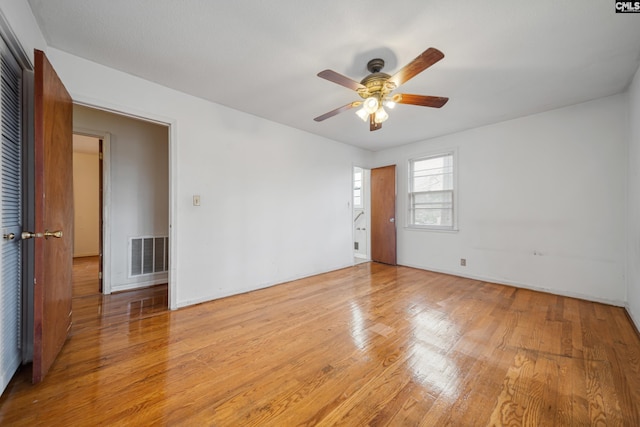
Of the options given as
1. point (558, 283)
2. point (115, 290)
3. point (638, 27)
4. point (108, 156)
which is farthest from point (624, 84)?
point (115, 290)

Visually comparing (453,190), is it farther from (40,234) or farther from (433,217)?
(40,234)

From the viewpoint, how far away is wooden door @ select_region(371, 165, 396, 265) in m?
5.06

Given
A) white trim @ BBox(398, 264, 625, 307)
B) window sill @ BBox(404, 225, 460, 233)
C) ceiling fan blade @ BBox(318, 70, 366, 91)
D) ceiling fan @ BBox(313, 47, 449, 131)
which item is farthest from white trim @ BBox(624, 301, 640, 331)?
ceiling fan blade @ BBox(318, 70, 366, 91)

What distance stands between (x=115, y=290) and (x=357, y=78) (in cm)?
416

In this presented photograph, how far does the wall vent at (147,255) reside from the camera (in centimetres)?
360

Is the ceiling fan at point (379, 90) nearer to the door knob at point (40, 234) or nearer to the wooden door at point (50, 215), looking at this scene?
the wooden door at point (50, 215)

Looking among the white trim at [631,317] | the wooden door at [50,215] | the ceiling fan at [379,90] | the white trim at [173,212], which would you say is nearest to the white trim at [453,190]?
the white trim at [631,317]

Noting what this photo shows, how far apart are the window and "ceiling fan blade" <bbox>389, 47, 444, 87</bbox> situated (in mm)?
2905

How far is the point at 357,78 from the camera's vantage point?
2518 millimetres

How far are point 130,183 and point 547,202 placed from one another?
19.6 ft

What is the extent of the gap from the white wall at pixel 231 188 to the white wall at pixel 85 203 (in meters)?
4.92

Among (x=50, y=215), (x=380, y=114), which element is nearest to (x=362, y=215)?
(x=380, y=114)

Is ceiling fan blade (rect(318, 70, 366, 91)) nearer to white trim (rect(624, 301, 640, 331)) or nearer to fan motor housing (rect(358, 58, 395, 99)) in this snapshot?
fan motor housing (rect(358, 58, 395, 99))

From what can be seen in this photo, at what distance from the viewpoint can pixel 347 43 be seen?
1992mm
